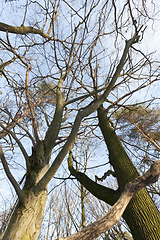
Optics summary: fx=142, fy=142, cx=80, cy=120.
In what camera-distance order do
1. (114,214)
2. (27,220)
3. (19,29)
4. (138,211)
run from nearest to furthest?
1. (114,214)
2. (27,220)
3. (138,211)
4. (19,29)

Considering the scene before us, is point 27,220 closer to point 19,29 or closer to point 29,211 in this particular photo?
point 29,211

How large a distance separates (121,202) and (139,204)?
85 cm

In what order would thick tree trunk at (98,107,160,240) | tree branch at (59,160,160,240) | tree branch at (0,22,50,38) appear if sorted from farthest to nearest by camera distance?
tree branch at (0,22,50,38) → thick tree trunk at (98,107,160,240) → tree branch at (59,160,160,240)

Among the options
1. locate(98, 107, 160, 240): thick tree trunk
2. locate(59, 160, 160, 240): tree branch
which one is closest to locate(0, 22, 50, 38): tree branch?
locate(98, 107, 160, 240): thick tree trunk

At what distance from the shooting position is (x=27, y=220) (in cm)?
159

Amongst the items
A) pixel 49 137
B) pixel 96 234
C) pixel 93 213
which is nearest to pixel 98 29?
pixel 49 137

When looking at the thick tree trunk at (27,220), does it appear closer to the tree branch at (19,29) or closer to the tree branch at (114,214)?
the tree branch at (114,214)

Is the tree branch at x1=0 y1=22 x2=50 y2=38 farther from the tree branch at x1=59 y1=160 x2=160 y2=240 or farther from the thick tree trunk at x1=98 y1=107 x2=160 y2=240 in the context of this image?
the tree branch at x1=59 y1=160 x2=160 y2=240

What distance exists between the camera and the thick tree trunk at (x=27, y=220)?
58.5 inches

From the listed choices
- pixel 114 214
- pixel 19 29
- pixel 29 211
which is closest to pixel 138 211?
pixel 114 214

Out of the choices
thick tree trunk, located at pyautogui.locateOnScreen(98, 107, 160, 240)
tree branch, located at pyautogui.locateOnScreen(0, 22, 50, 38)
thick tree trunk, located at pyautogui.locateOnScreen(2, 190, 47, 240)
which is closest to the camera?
thick tree trunk, located at pyautogui.locateOnScreen(2, 190, 47, 240)

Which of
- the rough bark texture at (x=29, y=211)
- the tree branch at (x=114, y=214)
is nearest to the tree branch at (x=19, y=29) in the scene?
the rough bark texture at (x=29, y=211)

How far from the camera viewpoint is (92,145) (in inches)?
199

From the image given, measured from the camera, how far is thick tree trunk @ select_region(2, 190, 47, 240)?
4.87ft
